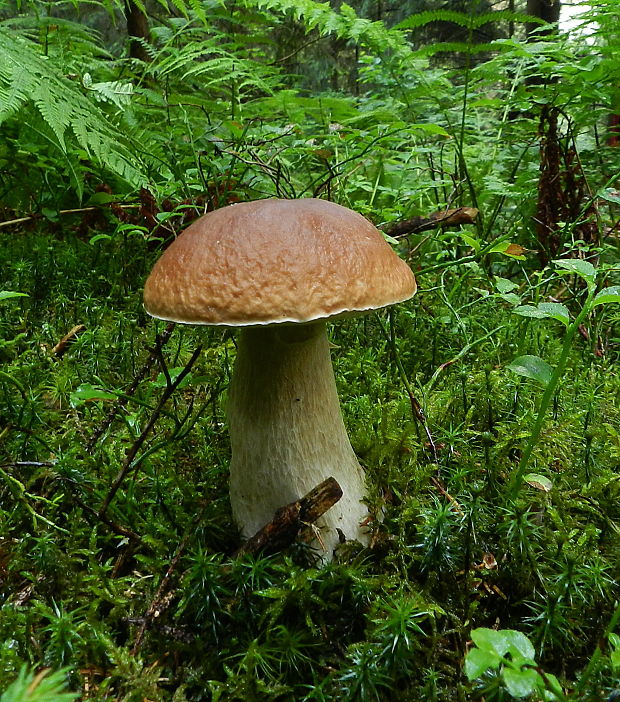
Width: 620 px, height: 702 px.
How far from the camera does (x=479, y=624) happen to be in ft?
4.72

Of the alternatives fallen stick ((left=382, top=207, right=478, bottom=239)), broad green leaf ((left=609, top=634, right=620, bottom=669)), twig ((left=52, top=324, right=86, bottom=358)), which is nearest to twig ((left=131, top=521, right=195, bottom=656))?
broad green leaf ((left=609, top=634, right=620, bottom=669))

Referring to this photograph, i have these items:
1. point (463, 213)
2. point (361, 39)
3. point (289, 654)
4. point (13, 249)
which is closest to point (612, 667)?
point (289, 654)

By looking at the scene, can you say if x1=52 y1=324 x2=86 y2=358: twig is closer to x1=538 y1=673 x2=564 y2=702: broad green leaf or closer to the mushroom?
the mushroom

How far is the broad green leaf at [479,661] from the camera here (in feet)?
3.09

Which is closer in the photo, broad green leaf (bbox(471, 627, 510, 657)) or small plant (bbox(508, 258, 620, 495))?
broad green leaf (bbox(471, 627, 510, 657))

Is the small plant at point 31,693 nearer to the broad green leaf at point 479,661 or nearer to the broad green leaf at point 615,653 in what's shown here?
the broad green leaf at point 479,661

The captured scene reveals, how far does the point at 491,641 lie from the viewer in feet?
3.33

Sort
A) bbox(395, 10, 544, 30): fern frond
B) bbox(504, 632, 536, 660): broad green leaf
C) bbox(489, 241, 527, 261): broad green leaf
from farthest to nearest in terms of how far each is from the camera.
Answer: bbox(395, 10, 544, 30): fern frond < bbox(489, 241, 527, 261): broad green leaf < bbox(504, 632, 536, 660): broad green leaf

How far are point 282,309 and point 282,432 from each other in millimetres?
534

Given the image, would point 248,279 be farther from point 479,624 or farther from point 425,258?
point 425,258

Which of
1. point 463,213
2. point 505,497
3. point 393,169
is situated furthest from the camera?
point 393,169

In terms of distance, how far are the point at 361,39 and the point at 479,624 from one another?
3818mm

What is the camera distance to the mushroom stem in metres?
1.59

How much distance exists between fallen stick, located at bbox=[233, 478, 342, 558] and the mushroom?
0.35 ft
